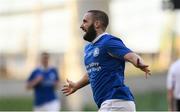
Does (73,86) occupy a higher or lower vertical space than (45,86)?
higher

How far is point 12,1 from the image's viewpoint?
4931 centimetres

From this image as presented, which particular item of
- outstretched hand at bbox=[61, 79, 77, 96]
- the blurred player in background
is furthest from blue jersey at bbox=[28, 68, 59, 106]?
outstretched hand at bbox=[61, 79, 77, 96]

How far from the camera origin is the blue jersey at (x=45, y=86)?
1802cm

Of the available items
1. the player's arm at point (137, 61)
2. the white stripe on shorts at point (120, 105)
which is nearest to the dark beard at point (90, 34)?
the player's arm at point (137, 61)

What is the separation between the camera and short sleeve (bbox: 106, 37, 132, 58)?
28.4 feet

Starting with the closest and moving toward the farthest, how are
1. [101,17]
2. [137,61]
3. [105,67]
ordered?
[137,61] → [105,67] → [101,17]

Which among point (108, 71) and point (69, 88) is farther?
point (69, 88)

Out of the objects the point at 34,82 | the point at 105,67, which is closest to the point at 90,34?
the point at 105,67

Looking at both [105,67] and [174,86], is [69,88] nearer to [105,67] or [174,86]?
[105,67]

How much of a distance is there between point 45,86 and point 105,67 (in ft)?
30.4

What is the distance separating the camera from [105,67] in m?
8.92

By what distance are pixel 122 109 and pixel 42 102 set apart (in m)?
9.19

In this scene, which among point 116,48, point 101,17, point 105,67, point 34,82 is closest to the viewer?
point 116,48

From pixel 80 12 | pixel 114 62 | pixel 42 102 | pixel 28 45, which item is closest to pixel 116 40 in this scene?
pixel 114 62
